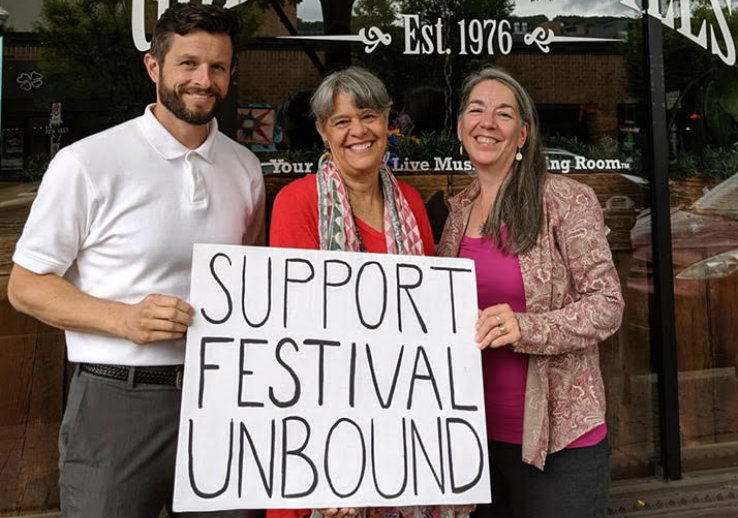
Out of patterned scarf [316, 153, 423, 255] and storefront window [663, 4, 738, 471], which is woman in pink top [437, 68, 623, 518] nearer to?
patterned scarf [316, 153, 423, 255]

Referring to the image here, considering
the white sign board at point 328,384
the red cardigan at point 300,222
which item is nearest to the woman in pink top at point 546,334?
the white sign board at point 328,384

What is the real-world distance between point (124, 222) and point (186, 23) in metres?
0.56

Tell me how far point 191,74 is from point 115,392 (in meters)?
0.87

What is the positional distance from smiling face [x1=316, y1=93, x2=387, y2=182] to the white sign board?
0.31 m

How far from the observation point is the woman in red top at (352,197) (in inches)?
69.8

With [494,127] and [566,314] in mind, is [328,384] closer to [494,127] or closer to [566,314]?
[566,314]

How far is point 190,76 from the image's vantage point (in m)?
1.75

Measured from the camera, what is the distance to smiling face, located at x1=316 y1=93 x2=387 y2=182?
6.05 ft

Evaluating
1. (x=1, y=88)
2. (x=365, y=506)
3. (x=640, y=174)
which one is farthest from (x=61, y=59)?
(x=640, y=174)

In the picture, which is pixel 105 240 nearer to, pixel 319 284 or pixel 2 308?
pixel 319 284

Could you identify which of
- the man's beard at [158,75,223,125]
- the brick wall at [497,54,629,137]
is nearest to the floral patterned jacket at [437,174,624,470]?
the man's beard at [158,75,223,125]

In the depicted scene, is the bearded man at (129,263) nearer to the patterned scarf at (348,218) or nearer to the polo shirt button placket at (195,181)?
the polo shirt button placket at (195,181)

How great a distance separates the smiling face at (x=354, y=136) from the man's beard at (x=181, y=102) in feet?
1.13

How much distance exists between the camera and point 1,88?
279 cm
